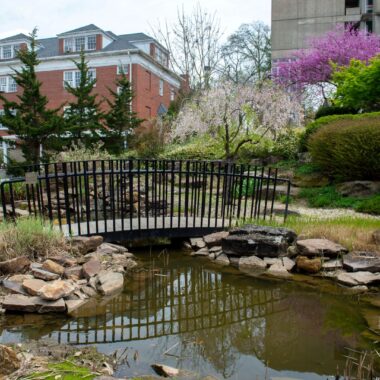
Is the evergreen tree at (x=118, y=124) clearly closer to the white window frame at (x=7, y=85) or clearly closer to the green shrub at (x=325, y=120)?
the green shrub at (x=325, y=120)

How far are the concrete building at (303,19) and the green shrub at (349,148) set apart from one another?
23.3 metres

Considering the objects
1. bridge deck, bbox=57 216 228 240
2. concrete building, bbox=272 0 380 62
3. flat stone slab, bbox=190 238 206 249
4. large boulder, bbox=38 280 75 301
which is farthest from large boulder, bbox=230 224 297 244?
concrete building, bbox=272 0 380 62

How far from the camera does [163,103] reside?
35.0m

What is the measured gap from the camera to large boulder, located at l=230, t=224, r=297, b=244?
6.65 m

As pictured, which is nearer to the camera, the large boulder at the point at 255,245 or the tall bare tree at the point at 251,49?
the large boulder at the point at 255,245

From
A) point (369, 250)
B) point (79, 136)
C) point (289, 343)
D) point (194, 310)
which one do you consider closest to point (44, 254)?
point (194, 310)

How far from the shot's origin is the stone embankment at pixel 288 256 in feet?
18.8

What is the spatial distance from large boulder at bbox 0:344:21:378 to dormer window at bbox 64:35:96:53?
31.6 meters

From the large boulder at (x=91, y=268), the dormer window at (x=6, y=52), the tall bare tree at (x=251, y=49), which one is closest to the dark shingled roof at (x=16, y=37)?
the dormer window at (x=6, y=52)

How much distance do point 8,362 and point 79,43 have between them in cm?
3254

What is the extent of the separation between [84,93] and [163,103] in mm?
16565

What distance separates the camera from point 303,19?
34.7 metres

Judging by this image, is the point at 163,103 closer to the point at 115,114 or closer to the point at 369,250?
the point at 115,114

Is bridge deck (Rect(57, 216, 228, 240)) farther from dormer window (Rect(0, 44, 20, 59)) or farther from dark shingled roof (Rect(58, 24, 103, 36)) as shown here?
dormer window (Rect(0, 44, 20, 59))
